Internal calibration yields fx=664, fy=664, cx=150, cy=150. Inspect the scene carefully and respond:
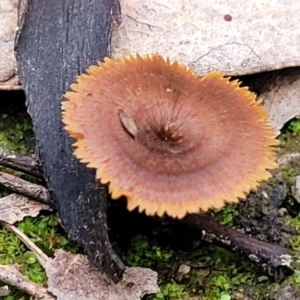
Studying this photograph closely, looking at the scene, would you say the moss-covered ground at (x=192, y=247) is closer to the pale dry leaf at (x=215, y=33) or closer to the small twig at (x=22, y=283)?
the small twig at (x=22, y=283)

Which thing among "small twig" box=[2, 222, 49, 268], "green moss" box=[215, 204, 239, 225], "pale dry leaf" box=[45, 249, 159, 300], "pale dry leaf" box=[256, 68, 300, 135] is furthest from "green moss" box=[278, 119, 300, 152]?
"small twig" box=[2, 222, 49, 268]

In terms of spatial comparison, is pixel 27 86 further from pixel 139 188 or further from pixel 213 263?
pixel 213 263

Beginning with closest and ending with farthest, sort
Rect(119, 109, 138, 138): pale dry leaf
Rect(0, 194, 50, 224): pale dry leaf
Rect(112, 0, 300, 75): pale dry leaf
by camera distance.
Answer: Rect(119, 109, 138, 138): pale dry leaf
Rect(0, 194, 50, 224): pale dry leaf
Rect(112, 0, 300, 75): pale dry leaf

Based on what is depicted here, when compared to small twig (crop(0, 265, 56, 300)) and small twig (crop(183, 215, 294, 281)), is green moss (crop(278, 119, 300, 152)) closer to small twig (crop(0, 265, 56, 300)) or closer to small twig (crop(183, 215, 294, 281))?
small twig (crop(183, 215, 294, 281))

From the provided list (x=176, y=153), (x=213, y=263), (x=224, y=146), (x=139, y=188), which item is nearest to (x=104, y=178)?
(x=139, y=188)

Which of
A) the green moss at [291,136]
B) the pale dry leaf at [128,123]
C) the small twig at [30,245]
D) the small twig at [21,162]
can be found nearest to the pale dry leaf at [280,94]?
the green moss at [291,136]
